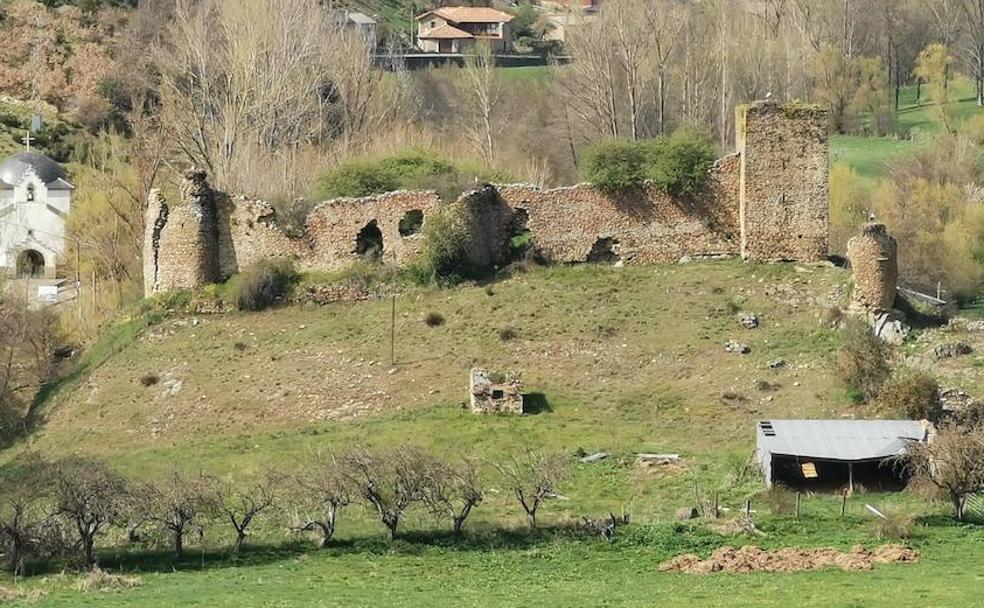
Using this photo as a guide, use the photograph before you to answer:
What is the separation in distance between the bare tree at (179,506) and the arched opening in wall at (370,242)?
46.7 ft

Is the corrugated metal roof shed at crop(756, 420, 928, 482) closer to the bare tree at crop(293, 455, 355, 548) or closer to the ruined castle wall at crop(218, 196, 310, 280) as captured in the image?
the bare tree at crop(293, 455, 355, 548)

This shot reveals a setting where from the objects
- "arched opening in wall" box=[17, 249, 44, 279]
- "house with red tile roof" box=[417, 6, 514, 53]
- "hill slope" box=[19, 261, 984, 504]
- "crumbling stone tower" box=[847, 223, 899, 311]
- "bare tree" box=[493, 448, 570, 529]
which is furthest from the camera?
"house with red tile roof" box=[417, 6, 514, 53]

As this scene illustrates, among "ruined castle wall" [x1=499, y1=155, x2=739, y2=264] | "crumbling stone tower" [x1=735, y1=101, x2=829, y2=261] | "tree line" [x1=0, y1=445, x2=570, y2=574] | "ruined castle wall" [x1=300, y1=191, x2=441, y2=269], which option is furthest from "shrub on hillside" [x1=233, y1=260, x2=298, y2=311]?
"tree line" [x1=0, y1=445, x2=570, y2=574]

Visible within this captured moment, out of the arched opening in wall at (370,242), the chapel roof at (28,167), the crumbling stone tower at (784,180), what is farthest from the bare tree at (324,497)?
the chapel roof at (28,167)

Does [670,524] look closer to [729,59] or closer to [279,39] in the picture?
[279,39]

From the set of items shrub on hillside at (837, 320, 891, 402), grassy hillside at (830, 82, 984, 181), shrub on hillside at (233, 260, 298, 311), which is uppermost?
grassy hillside at (830, 82, 984, 181)

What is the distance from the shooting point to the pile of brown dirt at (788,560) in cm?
3136

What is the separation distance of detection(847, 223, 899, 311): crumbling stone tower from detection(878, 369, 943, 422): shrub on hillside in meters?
4.47

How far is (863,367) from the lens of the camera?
40.3 m

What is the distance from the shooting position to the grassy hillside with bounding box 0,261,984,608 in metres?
30.8

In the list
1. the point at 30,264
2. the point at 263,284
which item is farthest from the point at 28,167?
the point at 263,284

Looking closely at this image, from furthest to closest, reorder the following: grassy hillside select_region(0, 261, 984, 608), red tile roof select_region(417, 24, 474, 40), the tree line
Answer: red tile roof select_region(417, 24, 474, 40), the tree line, grassy hillside select_region(0, 261, 984, 608)

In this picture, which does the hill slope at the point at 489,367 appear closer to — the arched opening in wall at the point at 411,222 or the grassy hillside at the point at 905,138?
the arched opening in wall at the point at 411,222

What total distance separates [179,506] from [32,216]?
43323 millimetres
